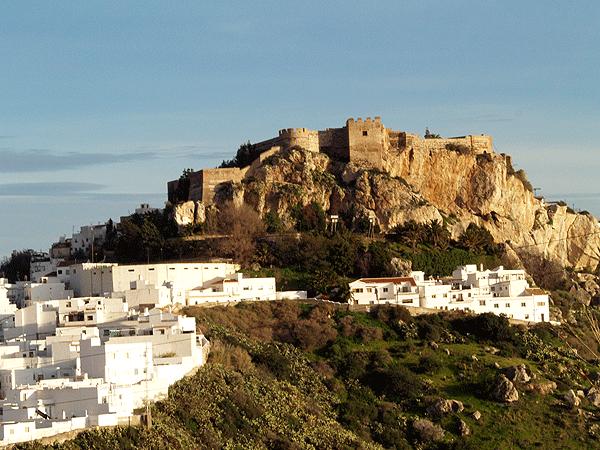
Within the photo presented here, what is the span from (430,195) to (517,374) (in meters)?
22.4

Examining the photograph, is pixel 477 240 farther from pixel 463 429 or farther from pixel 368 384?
pixel 463 429

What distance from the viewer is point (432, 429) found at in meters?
60.3

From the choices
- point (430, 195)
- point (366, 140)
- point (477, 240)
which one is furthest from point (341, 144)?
point (477, 240)

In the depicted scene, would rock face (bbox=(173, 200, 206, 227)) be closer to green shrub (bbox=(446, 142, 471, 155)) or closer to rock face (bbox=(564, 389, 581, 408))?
green shrub (bbox=(446, 142, 471, 155))

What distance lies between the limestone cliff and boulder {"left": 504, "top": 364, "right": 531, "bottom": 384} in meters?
16.9

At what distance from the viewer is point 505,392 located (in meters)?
63.1

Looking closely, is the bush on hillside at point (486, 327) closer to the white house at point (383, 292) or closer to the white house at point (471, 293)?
the white house at point (471, 293)

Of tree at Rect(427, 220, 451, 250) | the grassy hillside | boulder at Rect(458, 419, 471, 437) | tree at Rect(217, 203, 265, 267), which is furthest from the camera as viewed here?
tree at Rect(427, 220, 451, 250)

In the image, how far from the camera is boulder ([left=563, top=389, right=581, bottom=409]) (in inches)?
2498

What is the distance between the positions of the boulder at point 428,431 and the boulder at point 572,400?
6019mm

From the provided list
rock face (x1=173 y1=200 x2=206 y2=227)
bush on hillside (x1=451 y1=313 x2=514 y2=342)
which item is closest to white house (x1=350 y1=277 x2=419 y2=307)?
bush on hillside (x1=451 y1=313 x2=514 y2=342)

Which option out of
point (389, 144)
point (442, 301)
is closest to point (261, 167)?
point (389, 144)

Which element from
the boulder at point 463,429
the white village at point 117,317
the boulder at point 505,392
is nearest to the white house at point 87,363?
the white village at point 117,317

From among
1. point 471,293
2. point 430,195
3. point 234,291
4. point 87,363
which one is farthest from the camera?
point 430,195
